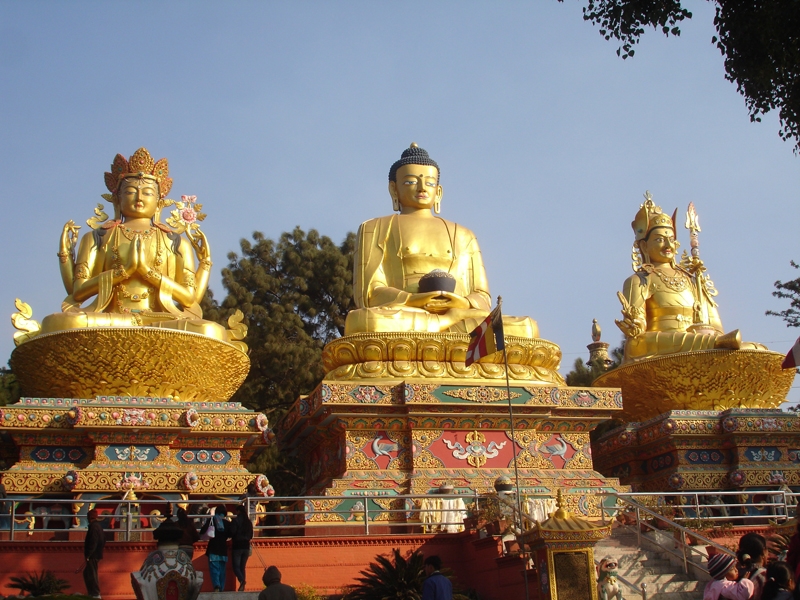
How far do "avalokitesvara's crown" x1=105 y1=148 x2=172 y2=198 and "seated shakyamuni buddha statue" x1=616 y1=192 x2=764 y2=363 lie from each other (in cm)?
803

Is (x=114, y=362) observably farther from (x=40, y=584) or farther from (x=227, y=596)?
(x=227, y=596)

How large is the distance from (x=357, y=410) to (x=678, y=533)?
183 inches

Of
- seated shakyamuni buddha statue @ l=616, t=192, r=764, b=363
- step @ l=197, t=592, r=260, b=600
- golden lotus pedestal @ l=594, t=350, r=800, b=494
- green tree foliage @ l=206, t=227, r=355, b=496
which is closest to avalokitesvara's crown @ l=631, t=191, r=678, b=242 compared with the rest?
seated shakyamuni buddha statue @ l=616, t=192, r=764, b=363

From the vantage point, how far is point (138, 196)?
55.4 feet

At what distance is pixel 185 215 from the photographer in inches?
675

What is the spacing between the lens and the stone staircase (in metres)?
10.6

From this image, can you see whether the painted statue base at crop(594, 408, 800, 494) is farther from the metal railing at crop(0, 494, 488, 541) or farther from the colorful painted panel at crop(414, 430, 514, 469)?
the metal railing at crop(0, 494, 488, 541)

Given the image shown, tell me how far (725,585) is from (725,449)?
10.5 metres

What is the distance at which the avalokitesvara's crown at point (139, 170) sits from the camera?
55.8 feet

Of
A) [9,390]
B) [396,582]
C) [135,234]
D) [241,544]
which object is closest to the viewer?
[396,582]

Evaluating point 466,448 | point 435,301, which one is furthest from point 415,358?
point 466,448

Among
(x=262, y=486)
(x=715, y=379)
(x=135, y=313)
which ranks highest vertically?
(x=135, y=313)

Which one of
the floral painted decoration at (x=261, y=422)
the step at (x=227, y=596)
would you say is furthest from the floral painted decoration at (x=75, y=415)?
the step at (x=227, y=596)

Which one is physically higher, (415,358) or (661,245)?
(661,245)
